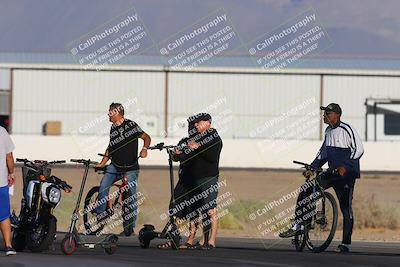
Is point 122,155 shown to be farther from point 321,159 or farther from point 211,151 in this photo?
point 321,159

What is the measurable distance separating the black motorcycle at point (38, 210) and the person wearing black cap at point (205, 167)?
1.85 m

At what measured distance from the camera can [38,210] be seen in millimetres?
15555

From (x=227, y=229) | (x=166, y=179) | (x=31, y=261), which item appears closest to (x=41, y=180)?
(x=31, y=261)

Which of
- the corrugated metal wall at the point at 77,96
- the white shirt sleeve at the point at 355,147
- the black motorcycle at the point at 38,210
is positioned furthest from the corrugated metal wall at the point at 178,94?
the black motorcycle at the point at 38,210

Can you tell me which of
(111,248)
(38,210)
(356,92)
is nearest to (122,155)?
(38,210)

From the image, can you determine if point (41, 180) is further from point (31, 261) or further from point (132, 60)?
point (132, 60)

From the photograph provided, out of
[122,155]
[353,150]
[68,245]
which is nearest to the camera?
[68,245]

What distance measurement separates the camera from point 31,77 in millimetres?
64812

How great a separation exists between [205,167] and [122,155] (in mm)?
1980

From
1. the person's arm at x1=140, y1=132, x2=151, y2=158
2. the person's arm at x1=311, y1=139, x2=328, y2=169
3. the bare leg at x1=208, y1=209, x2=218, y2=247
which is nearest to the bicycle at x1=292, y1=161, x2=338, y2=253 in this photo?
the person's arm at x1=311, y1=139, x2=328, y2=169

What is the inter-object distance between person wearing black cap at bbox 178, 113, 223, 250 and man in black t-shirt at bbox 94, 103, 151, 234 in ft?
4.89

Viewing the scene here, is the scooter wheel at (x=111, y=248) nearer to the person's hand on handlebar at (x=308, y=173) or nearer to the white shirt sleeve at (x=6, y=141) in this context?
the white shirt sleeve at (x=6, y=141)

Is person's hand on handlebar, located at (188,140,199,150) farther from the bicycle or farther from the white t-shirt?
the white t-shirt

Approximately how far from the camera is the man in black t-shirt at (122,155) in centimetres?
1792
